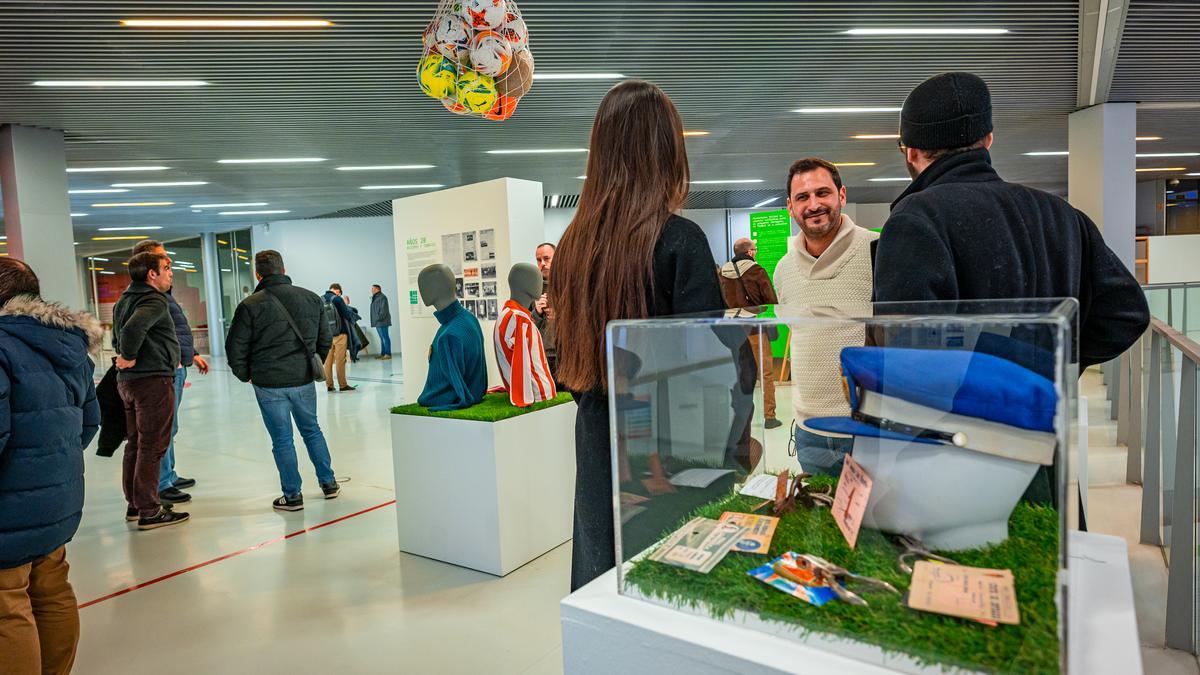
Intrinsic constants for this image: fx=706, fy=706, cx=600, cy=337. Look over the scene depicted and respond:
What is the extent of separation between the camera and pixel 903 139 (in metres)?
1.55

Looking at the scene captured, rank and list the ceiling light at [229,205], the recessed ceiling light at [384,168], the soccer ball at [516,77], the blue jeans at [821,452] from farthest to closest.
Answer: the ceiling light at [229,205]
the recessed ceiling light at [384,168]
the soccer ball at [516,77]
the blue jeans at [821,452]

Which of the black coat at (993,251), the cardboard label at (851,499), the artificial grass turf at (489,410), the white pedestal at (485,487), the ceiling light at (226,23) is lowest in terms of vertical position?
the white pedestal at (485,487)

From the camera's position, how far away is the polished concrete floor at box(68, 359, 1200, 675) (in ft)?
8.82

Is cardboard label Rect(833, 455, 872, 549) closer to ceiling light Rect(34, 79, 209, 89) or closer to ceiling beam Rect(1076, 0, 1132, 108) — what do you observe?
ceiling beam Rect(1076, 0, 1132, 108)

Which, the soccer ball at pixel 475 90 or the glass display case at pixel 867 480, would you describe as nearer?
the glass display case at pixel 867 480

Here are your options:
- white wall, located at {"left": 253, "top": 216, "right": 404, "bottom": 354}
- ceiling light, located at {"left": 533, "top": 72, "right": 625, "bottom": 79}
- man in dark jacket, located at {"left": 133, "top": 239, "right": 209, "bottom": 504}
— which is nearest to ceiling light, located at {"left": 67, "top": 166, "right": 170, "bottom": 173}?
man in dark jacket, located at {"left": 133, "top": 239, "right": 209, "bottom": 504}

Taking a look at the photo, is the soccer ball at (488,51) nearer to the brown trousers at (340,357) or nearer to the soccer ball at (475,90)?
the soccer ball at (475,90)

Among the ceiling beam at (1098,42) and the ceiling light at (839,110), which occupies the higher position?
the ceiling light at (839,110)

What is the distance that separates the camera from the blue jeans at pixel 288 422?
15.2ft

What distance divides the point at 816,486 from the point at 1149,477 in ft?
10.7

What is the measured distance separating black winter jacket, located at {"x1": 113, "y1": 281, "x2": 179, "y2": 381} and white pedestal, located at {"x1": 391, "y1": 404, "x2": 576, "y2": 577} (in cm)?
180

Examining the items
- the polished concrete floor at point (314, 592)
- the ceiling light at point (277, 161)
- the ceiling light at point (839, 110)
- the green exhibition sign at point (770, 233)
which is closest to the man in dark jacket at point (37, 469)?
the polished concrete floor at point (314, 592)

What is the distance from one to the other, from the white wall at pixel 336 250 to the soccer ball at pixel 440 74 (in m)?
14.8

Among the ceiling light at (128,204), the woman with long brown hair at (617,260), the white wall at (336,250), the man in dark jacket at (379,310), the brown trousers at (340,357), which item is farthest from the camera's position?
the white wall at (336,250)
